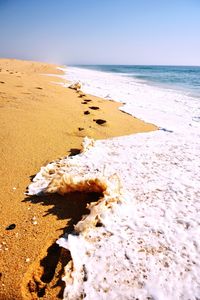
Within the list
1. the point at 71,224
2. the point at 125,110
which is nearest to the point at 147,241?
the point at 71,224

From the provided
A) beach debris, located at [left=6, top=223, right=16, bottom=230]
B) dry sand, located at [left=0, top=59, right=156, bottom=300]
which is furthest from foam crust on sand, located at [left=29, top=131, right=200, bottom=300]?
beach debris, located at [left=6, top=223, right=16, bottom=230]

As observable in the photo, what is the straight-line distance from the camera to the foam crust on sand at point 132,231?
2.10 metres

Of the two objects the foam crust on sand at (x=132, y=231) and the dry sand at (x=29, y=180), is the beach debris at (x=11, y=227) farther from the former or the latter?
the foam crust on sand at (x=132, y=231)

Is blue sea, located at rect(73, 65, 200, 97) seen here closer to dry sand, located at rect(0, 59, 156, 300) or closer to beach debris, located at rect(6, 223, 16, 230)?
dry sand, located at rect(0, 59, 156, 300)

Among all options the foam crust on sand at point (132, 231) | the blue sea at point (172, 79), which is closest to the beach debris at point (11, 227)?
the foam crust on sand at point (132, 231)

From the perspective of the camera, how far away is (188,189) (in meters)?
3.36

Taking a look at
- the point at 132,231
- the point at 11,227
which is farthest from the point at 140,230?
the point at 11,227

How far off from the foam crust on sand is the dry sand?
165 mm

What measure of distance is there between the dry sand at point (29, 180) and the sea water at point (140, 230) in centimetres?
19

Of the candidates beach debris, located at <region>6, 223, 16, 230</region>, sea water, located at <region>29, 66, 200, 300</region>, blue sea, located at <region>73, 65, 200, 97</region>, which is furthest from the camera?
blue sea, located at <region>73, 65, 200, 97</region>

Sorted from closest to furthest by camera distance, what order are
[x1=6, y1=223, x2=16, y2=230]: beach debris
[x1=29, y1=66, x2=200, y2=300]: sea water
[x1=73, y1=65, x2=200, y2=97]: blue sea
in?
[x1=29, y1=66, x2=200, y2=300]: sea water → [x1=6, y1=223, x2=16, y2=230]: beach debris → [x1=73, y1=65, x2=200, y2=97]: blue sea

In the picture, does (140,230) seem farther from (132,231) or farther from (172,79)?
(172,79)

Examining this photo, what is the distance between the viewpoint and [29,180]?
3.53 m

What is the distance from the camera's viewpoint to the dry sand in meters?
2.16
